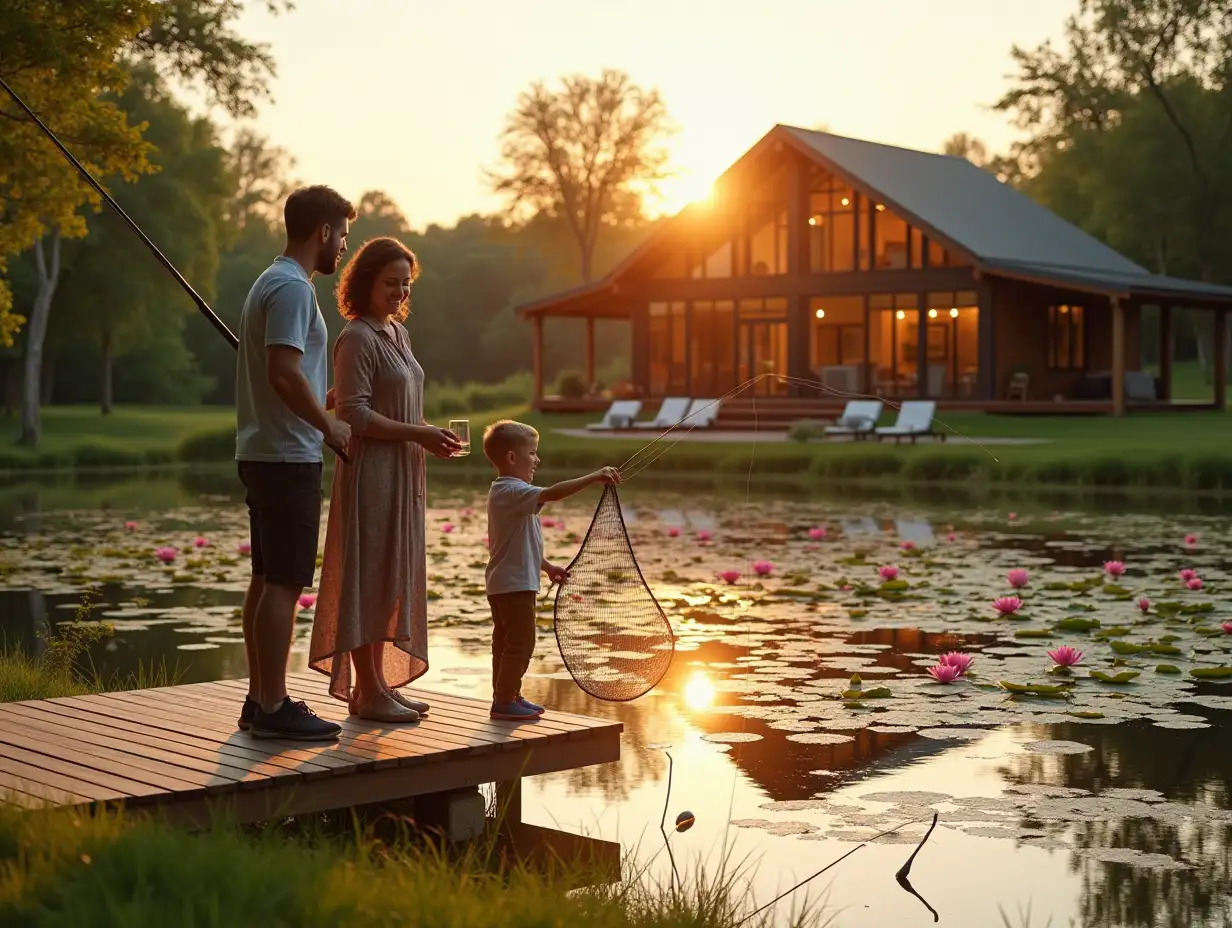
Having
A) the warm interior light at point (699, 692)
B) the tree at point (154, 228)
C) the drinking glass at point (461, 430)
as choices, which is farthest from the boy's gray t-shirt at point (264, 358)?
the tree at point (154, 228)

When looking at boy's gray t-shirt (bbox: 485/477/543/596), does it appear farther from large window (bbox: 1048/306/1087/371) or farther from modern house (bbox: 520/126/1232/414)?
large window (bbox: 1048/306/1087/371)

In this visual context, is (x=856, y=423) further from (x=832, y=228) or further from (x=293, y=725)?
(x=293, y=725)

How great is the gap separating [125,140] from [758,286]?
31303mm

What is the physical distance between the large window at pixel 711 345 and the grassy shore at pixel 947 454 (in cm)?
374

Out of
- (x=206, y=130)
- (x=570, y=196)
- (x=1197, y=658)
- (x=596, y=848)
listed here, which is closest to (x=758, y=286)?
(x=206, y=130)

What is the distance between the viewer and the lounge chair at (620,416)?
128ft

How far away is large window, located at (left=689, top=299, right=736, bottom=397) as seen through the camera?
149 ft

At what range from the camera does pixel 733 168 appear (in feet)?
141

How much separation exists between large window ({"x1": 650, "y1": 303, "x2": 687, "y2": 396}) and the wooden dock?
39.1m

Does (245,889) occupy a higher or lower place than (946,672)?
higher

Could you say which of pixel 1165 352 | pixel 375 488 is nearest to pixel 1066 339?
pixel 1165 352

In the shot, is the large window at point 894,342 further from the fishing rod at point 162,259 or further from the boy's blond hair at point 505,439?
the fishing rod at point 162,259

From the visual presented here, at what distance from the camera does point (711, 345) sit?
4597 centimetres

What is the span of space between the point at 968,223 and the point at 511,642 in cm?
3703
